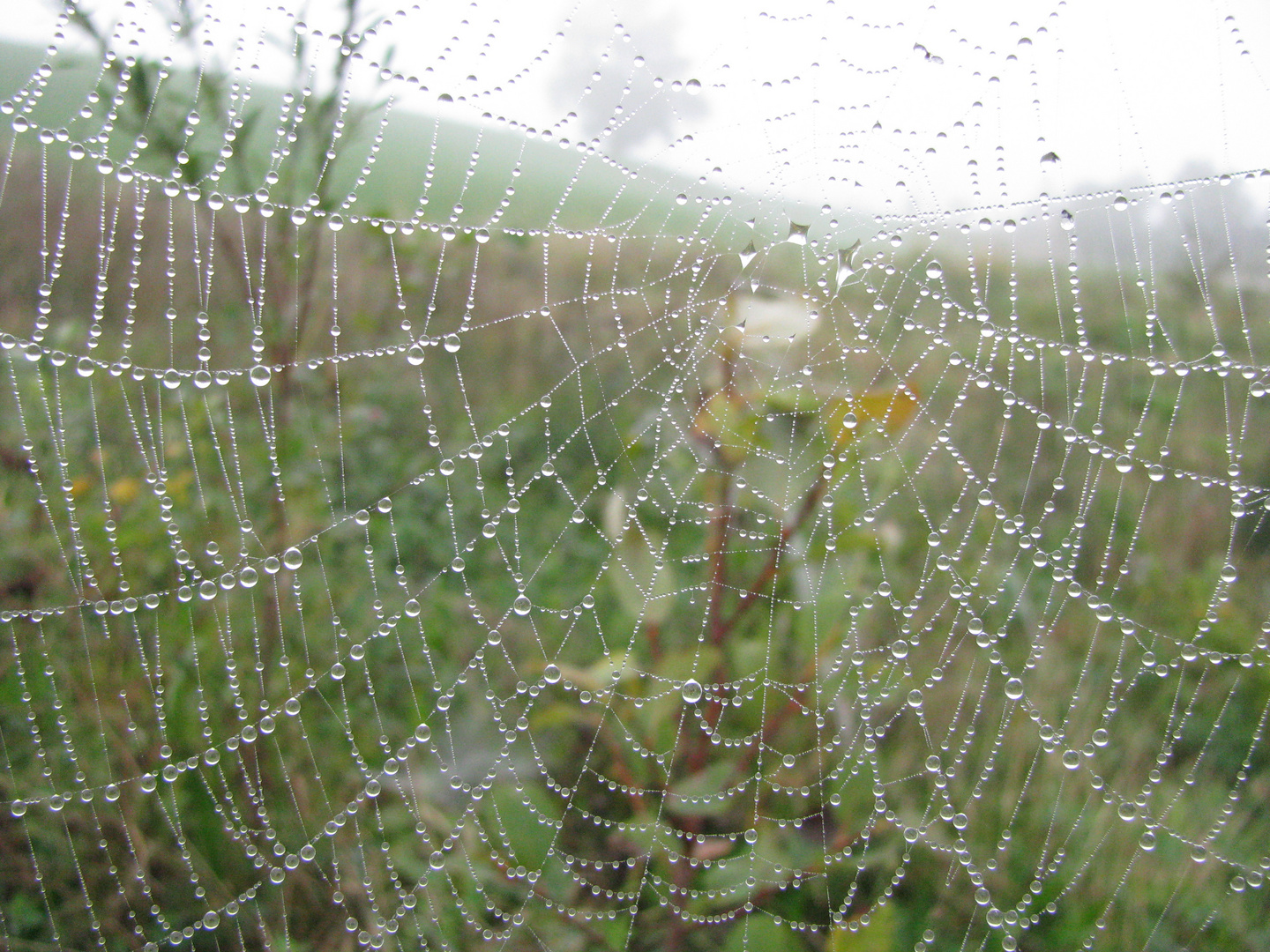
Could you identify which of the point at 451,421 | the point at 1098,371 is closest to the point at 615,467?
the point at 451,421

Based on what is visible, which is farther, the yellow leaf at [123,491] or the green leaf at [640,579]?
the yellow leaf at [123,491]

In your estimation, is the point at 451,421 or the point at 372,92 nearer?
the point at 372,92

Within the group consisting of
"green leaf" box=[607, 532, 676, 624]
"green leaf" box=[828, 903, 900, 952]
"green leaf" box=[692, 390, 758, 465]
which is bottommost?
"green leaf" box=[828, 903, 900, 952]

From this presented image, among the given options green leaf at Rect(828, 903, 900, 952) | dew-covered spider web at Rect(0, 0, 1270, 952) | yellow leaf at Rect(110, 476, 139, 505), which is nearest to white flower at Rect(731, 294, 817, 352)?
dew-covered spider web at Rect(0, 0, 1270, 952)

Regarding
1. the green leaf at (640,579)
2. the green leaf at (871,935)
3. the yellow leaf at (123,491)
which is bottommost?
the green leaf at (871,935)

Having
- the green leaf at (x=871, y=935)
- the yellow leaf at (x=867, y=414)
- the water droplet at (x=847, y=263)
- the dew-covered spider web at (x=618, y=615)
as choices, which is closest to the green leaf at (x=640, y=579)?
the dew-covered spider web at (x=618, y=615)

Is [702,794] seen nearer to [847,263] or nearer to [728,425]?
[728,425]

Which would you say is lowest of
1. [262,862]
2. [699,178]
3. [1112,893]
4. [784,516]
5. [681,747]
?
[262,862]

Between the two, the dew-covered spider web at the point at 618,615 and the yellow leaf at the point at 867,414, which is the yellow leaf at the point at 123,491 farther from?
the yellow leaf at the point at 867,414

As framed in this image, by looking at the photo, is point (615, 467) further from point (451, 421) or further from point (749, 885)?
point (749, 885)

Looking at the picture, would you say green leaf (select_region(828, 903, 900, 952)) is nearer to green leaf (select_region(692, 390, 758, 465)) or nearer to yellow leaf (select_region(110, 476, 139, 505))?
green leaf (select_region(692, 390, 758, 465))

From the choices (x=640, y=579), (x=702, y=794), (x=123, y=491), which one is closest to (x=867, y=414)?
(x=640, y=579)
